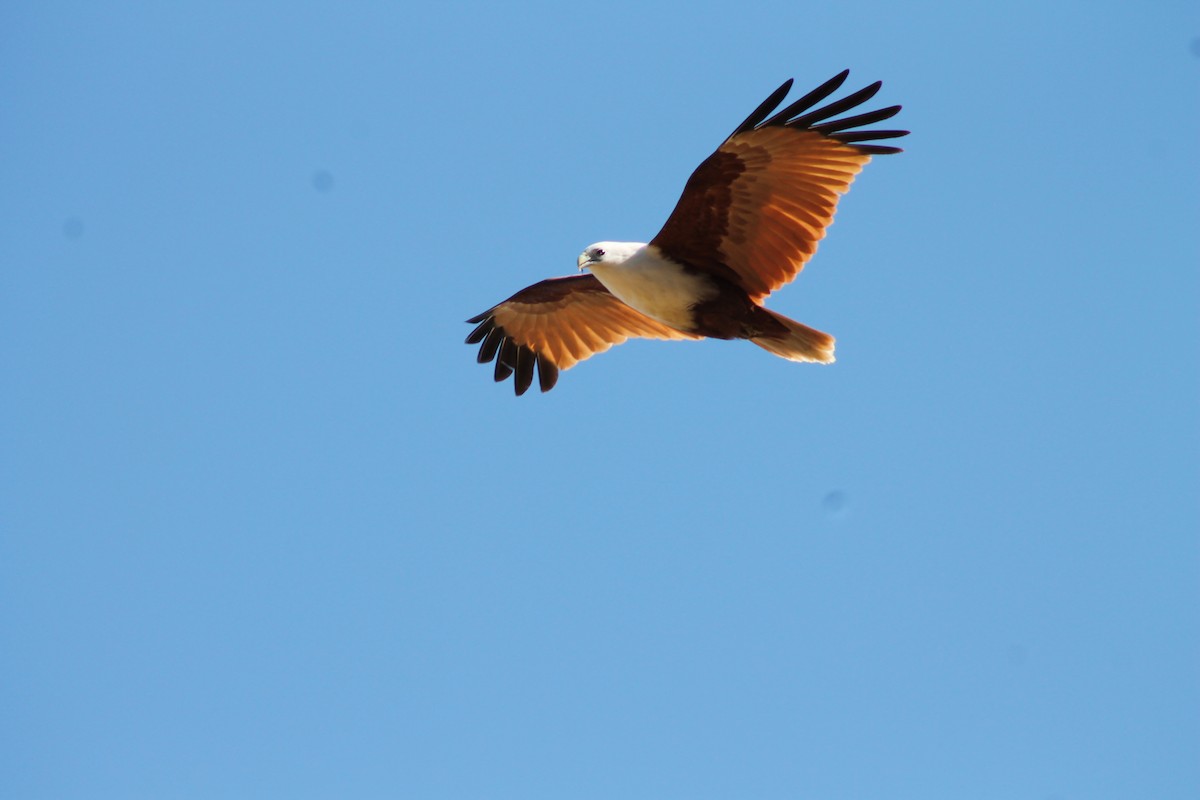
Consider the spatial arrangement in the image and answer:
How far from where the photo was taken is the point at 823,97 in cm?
989

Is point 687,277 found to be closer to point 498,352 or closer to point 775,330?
point 775,330

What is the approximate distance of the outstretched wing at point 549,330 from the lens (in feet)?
39.8

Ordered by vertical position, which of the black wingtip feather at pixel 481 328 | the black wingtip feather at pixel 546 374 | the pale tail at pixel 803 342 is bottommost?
the pale tail at pixel 803 342

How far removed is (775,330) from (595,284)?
6.81 feet

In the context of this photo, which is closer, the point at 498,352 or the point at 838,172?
the point at 838,172

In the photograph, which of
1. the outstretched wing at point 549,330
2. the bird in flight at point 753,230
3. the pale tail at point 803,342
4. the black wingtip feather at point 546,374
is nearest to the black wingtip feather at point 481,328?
the outstretched wing at point 549,330

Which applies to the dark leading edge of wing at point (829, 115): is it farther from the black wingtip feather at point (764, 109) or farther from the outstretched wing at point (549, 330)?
the outstretched wing at point (549, 330)

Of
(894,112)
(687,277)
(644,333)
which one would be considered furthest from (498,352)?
(894,112)

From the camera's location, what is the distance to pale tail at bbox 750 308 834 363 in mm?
10359

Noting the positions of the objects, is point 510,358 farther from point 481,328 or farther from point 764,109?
point 764,109

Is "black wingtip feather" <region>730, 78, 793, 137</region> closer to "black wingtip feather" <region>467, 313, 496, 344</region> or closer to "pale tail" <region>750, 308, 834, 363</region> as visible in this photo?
"pale tail" <region>750, 308, 834, 363</region>

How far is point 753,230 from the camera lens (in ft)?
34.1

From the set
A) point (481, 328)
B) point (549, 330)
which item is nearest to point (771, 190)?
point (549, 330)

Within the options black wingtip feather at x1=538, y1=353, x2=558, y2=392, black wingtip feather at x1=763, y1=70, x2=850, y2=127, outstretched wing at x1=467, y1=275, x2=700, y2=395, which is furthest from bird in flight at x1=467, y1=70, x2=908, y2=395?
black wingtip feather at x1=538, y1=353, x2=558, y2=392
